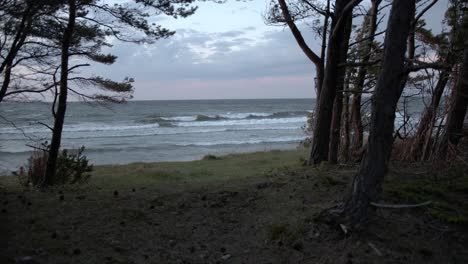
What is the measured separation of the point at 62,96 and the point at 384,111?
496 cm

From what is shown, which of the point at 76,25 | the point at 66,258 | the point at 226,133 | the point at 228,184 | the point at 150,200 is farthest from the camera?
the point at 226,133

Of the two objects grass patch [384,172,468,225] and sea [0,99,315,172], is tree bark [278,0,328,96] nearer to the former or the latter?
grass patch [384,172,468,225]

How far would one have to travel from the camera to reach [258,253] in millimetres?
3961

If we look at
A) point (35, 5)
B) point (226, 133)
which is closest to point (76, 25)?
point (35, 5)

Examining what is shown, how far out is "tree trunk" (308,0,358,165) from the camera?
7.33 m

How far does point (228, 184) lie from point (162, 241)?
7.46ft

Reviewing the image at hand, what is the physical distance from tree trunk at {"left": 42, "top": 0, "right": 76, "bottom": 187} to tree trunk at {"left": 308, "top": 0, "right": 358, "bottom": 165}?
4.23 meters

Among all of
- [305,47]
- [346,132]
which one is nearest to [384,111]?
[305,47]

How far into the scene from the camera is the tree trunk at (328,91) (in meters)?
7.33

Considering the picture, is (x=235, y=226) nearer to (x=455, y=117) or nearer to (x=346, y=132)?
(x=455, y=117)

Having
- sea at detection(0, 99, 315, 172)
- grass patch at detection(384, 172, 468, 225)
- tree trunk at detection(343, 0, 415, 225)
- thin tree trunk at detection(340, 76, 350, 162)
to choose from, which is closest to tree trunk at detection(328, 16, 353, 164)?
thin tree trunk at detection(340, 76, 350, 162)

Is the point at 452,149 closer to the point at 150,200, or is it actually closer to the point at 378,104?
the point at 378,104

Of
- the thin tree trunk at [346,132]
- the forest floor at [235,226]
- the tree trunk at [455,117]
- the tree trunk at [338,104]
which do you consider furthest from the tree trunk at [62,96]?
the tree trunk at [455,117]

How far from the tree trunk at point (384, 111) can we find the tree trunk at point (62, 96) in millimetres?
4562
